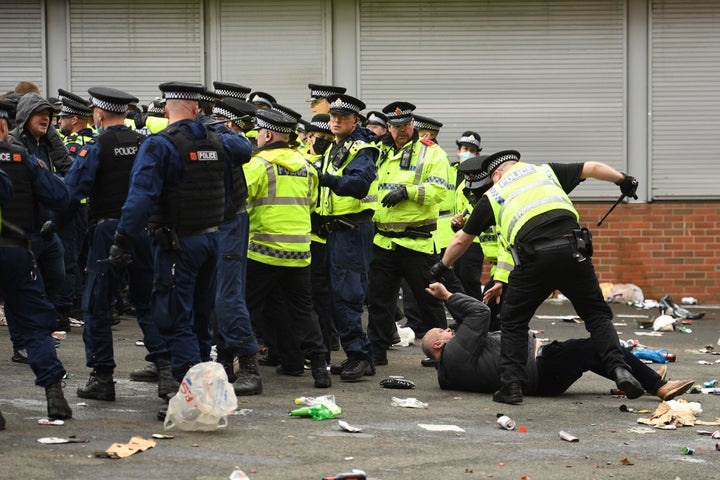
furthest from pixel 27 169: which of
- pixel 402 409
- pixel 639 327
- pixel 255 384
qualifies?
pixel 639 327

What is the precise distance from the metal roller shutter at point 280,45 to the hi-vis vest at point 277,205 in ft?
26.3

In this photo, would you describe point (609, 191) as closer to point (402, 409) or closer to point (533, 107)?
point (533, 107)

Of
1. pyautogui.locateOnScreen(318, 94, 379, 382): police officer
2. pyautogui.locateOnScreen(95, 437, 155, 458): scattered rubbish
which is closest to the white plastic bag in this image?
pyautogui.locateOnScreen(95, 437, 155, 458): scattered rubbish

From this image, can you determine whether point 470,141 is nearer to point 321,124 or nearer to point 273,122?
point 321,124

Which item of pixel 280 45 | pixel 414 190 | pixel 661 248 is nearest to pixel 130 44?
pixel 280 45

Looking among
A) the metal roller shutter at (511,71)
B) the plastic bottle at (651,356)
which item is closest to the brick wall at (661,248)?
the metal roller shutter at (511,71)

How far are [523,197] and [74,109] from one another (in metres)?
5.49

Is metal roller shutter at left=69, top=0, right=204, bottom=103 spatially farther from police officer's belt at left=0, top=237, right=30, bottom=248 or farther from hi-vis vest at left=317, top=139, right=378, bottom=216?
police officer's belt at left=0, top=237, right=30, bottom=248

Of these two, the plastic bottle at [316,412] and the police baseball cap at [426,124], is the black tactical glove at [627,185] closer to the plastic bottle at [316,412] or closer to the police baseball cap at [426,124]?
the plastic bottle at [316,412]

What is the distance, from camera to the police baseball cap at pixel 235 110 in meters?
9.23

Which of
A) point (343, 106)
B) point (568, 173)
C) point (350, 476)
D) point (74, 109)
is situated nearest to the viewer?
point (350, 476)

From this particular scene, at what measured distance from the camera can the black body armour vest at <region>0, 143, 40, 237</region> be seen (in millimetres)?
7812

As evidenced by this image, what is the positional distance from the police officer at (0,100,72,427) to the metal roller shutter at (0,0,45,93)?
9.87 m

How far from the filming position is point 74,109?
12555mm
